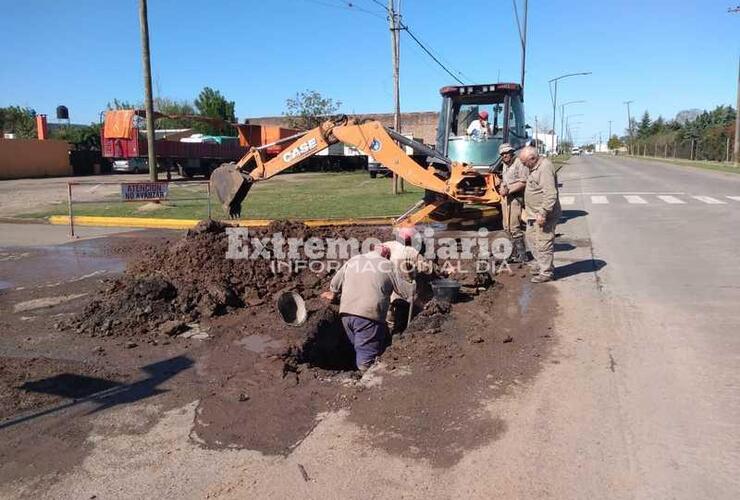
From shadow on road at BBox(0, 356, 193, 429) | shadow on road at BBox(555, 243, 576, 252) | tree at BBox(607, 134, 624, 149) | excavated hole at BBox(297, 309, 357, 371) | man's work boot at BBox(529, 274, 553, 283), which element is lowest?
excavated hole at BBox(297, 309, 357, 371)

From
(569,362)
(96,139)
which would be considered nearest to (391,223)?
(569,362)

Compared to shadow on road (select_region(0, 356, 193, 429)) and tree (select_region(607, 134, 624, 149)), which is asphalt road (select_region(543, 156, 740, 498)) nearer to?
shadow on road (select_region(0, 356, 193, 429))

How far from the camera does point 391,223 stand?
1162 centimetres

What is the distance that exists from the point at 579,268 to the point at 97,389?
674cm

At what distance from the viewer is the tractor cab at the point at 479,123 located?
487 inches

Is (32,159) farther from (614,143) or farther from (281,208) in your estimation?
(614,143)

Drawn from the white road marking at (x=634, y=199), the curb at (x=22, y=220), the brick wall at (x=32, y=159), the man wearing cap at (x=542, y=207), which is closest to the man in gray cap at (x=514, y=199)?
the man wearing cap at (x=542, y=207)

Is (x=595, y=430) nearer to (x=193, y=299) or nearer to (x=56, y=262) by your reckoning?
(x=193, y=299)

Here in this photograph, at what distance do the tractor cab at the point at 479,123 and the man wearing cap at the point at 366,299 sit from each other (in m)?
6.73

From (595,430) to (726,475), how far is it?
77 centimetres

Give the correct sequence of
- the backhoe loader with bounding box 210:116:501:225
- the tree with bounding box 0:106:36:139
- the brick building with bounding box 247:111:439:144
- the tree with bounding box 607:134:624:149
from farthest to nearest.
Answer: the tree with bounding box 607:134:624:149 → the brick building with bounding box 247:111:439:144 → the tree with bounding box 0:106:36:139 → the backhoe loader with bounding box 210:116:501:225

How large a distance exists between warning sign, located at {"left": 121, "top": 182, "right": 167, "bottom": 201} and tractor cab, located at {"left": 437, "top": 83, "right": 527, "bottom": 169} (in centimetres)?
763

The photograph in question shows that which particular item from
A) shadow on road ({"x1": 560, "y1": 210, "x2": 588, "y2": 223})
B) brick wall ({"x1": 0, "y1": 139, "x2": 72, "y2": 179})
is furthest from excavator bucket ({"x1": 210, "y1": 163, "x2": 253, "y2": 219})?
brick wall ({"x1": 0, "y1": 139, "x2": 72, "y2": 179})

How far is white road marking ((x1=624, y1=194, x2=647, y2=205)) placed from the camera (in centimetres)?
1795
